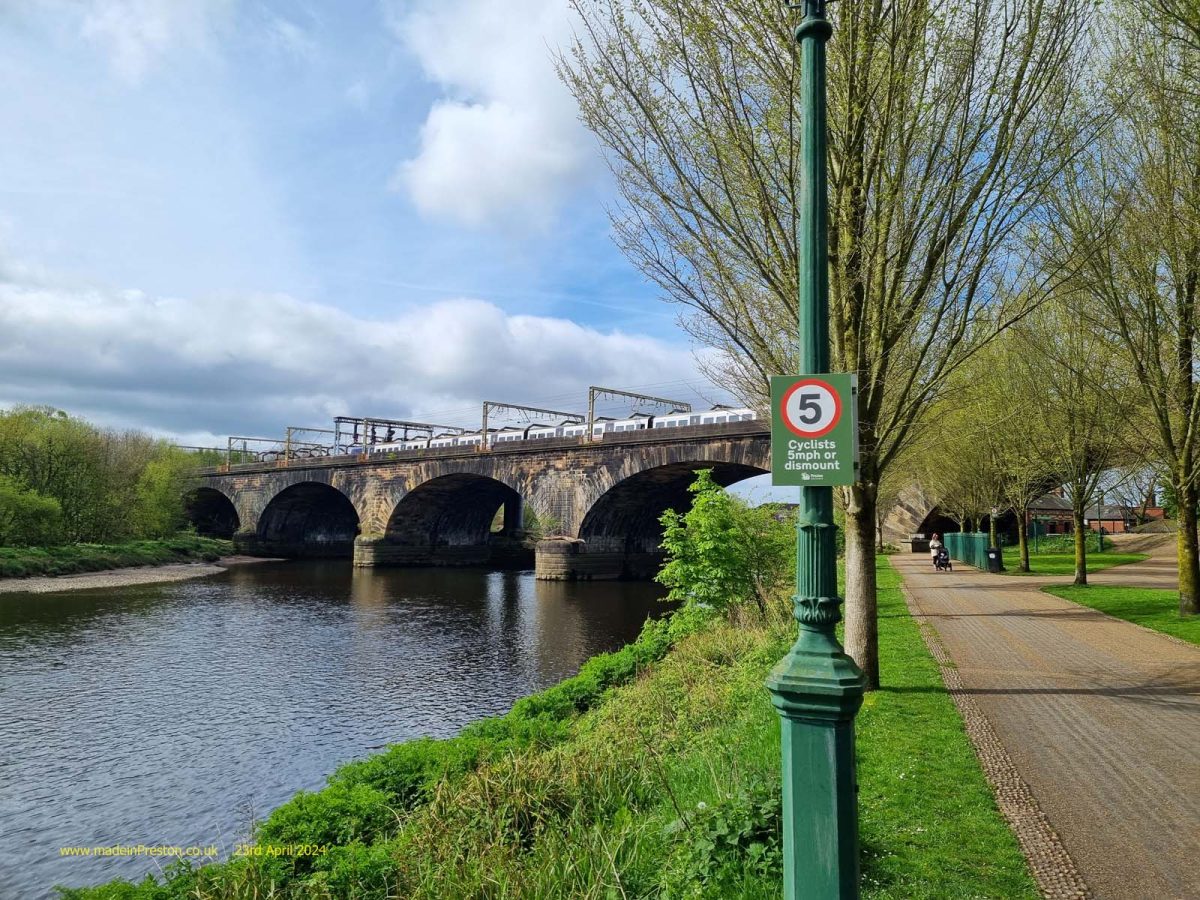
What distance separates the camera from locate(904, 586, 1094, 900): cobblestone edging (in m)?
4.79

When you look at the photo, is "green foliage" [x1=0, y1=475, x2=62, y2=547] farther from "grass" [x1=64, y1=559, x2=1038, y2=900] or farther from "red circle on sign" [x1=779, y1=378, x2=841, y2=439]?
"red circle on sign" [x1=779, y1=378, x2=841, y2=439]

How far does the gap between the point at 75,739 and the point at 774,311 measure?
41.8 feet

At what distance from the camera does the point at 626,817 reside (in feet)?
18.6

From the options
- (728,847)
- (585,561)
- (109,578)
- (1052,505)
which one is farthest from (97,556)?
(1052,505)

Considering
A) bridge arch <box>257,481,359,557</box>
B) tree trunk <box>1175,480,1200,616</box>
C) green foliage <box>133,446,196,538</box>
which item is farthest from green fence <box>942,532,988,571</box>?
green foliage <box>133,446,196,538</box>

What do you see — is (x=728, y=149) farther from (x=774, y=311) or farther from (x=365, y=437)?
(x=365, y=437)

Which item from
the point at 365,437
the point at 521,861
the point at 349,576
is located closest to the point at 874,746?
the point at 521,861

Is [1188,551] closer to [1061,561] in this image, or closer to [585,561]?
[1061,561]

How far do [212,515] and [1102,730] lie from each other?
90.2m

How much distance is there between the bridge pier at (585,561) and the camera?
137ft

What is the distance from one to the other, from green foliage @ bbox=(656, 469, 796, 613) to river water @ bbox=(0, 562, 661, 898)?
389 centimetres

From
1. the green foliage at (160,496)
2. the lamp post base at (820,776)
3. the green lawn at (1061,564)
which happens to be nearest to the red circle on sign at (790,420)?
the lamp post base at (820,776)

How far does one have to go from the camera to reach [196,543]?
5638 centimetres

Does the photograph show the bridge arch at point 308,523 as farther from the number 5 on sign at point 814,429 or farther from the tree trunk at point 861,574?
the number 5 on sign at point 814,429
